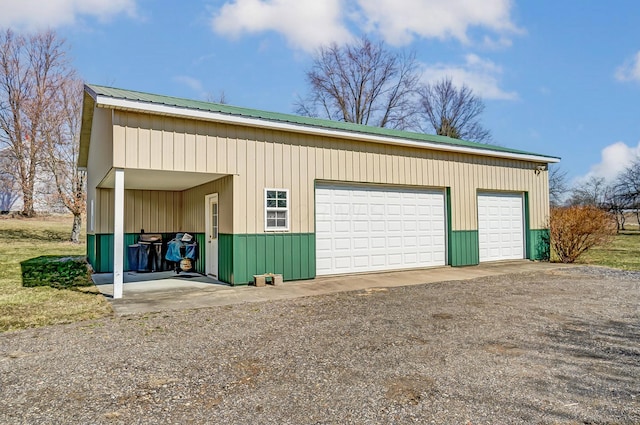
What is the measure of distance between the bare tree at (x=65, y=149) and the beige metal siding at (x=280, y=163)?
11716 mm

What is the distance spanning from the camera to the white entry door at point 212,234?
890 cm

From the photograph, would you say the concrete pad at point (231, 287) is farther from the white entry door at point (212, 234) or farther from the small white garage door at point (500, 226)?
the small white garage door at point (500, 226)

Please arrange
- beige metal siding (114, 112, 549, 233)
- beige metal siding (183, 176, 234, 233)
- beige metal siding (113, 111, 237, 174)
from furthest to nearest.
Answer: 1. beige metal siding (183, 176, 234, 233)
2. beige metal siding (114, 112, 549, 233)
3. beige metal siding (113, 111, 237, 174)

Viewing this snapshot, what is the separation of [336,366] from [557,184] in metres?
38.1

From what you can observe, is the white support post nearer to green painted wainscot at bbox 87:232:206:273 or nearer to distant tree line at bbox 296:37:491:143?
green painted wainscot at bbox 87:232:206:273

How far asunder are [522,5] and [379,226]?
6.26m

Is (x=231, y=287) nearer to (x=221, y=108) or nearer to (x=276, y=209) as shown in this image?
(x=276, y=209)

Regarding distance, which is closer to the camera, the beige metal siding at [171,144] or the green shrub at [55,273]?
the beige metal siding at [171,144]

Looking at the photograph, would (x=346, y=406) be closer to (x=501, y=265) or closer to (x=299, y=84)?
(x=501, y=265)

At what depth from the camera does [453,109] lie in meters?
32.1

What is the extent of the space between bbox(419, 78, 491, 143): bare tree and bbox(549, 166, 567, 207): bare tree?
8.26 m

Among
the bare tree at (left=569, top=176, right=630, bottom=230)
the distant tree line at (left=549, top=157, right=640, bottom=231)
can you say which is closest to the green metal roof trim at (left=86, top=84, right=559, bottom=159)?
the distant tree line at (left=549, top=157, right=640, bottom=231)

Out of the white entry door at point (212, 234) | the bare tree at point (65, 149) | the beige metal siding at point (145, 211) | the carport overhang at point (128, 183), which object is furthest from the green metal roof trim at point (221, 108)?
the bare tree at point (65, 149)

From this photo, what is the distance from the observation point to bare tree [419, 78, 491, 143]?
104 feet
